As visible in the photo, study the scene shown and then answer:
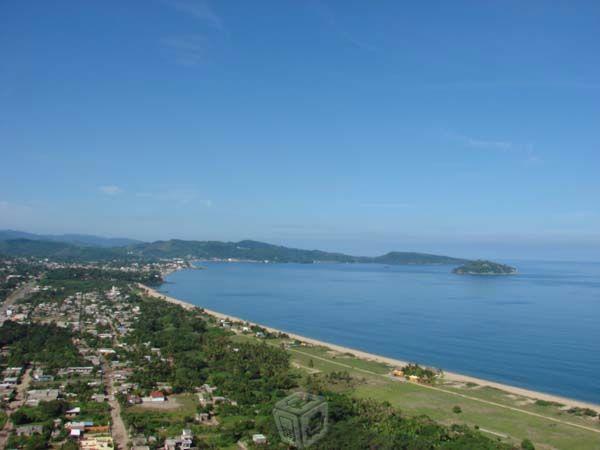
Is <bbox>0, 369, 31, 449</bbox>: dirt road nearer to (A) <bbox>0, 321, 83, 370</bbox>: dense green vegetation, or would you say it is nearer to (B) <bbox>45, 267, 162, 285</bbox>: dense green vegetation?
(A) <bbox>0, 321, 83, 370</bbox>: dense green vegetation

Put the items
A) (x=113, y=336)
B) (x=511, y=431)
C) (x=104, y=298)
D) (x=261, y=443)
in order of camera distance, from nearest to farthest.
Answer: (x=261, y=443), (x=511, y=431), (x=113, y=336), (x=104, y=298)

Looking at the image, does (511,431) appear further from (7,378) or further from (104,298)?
(104,298)

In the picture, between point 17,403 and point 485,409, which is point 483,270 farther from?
point 17,403

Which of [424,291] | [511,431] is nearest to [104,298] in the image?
[424,291]

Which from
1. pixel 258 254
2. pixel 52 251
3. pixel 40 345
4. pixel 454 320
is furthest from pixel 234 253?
pixel 40 345
